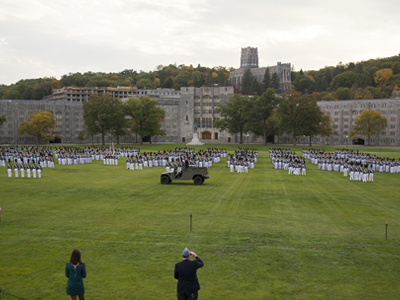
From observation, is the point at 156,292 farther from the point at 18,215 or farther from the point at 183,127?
the point at 183,127

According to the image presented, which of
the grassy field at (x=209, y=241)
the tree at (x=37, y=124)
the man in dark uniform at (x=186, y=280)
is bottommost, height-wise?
the grassy field at (x=209, y=241)

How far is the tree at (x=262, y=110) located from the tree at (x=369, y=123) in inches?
864

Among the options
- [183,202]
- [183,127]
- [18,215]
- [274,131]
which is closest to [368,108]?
[274,131]

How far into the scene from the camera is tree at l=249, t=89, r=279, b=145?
84125 mm

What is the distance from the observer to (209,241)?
12.5 meters

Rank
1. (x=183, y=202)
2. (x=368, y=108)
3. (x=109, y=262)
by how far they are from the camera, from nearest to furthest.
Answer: (x=109, y=262) → (x=183, y=202) → (x=368, y=108)

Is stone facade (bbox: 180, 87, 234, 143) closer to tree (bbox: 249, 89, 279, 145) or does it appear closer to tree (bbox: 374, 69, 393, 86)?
tree (bbox: 249, 89, 279, 145)

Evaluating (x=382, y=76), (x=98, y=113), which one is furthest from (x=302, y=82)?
(x=98, y=113)

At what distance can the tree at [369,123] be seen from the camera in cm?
8708

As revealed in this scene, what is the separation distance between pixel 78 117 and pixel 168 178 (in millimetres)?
90315

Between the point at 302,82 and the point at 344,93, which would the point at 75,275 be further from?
the point at 302,82

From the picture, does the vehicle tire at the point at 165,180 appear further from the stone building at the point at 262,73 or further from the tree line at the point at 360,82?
the stone building at the point at 262,73

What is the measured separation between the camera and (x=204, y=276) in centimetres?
974

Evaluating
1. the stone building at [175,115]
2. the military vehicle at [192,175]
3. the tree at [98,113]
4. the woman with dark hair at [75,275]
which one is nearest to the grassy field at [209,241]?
the woman with dark hair at [75,275]
